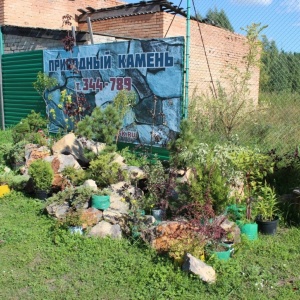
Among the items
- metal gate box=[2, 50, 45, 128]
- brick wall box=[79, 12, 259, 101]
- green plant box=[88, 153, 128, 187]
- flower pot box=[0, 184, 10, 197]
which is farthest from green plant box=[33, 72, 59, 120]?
brick wall box=[79, 12, 259, 101]

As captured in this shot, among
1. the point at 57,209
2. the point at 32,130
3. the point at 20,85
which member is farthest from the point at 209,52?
the point at 57,209

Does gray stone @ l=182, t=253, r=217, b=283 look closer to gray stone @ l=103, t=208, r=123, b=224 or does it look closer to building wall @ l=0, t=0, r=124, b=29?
gray stone @ l=103, t=208, r=123, b=224

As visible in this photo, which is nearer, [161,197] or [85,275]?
[85,275]

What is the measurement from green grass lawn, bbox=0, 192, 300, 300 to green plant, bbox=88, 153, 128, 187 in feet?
3.66

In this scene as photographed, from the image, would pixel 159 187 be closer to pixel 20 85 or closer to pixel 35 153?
pixel 35 153

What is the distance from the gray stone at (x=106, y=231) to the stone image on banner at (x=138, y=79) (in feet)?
8.52

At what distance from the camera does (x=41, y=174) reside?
5.75 m

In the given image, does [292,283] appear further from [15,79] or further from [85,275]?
[15,79]

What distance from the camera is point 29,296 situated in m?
3.49

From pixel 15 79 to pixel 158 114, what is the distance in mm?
5550

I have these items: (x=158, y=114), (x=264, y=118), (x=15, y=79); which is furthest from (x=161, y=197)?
(x=15, y=79)

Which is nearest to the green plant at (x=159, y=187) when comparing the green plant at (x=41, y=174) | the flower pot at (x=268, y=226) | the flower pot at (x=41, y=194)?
the flower pot at (x=268, y=226)

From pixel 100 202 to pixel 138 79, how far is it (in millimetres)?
3184

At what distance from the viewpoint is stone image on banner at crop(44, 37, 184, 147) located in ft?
22.3
